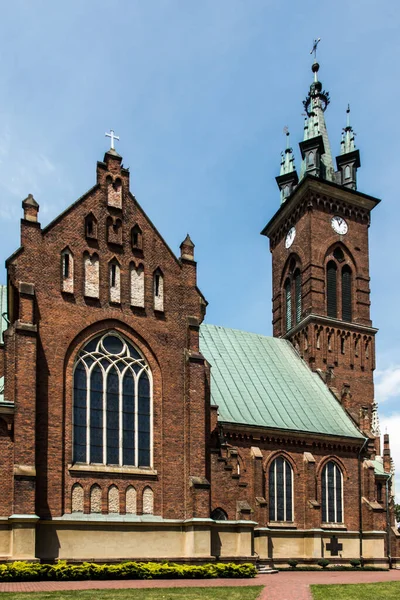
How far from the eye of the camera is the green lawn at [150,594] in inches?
800

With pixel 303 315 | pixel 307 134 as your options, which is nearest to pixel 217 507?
pixel 303 315

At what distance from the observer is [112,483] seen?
30.1 metres

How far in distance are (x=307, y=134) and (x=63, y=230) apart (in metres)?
30.0

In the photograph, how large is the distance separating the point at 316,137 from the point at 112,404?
1211 inches

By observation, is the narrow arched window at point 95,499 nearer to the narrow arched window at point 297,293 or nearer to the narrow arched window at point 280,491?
the narrow arched window at point 280,491

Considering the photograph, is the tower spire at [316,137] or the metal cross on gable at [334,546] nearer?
the metal cross on gable at [334,546]

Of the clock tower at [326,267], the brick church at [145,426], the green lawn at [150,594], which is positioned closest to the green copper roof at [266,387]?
the brick church at [145,426]

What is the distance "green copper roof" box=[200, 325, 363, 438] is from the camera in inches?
1592

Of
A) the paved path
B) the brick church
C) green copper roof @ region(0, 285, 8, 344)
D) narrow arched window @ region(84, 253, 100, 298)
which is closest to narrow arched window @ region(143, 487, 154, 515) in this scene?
the brick church

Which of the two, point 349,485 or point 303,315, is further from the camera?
point 303,315

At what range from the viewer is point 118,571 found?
27.3 meters

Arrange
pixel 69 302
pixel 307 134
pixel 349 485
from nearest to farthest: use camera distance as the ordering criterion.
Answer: pixel 69 302 < pixel 349 485 < pixel 307 134

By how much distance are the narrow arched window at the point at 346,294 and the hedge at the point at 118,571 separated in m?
24.9

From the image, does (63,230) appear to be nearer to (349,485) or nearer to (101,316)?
(101,316)
